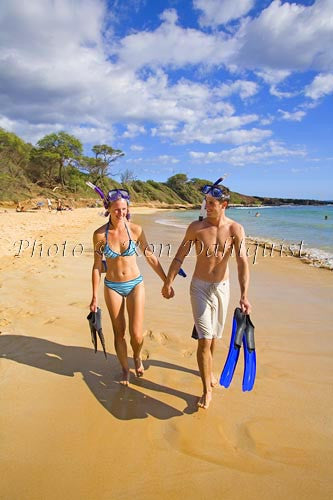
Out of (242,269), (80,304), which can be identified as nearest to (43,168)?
(80,304)

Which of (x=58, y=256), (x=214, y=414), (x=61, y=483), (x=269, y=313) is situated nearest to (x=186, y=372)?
(x=214, y=414)

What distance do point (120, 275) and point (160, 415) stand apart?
143cm

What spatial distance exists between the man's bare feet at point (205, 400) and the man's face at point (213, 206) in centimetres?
175

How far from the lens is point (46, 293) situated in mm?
6336

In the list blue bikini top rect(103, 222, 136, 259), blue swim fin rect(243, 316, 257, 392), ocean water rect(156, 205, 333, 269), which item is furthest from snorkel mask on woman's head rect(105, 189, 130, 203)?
ocean water rect(156, 205, 333, 269)

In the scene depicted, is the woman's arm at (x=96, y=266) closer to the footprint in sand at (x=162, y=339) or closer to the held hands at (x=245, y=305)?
the footprint in sand at (x=162, y=339)

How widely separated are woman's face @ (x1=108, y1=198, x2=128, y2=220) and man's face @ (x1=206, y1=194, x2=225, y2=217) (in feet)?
3.04

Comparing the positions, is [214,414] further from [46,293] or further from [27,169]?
[27,169]

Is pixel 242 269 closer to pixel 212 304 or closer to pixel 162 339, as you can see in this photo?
pixel 212 304

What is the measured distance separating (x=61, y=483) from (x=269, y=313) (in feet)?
13.8

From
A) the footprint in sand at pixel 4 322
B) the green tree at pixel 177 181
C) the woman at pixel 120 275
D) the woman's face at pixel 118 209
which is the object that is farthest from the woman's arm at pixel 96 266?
the green tree at pixel 177 181

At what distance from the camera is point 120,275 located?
137 inches

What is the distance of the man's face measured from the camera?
3197mm

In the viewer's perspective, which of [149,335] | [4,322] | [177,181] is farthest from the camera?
[177,181]
